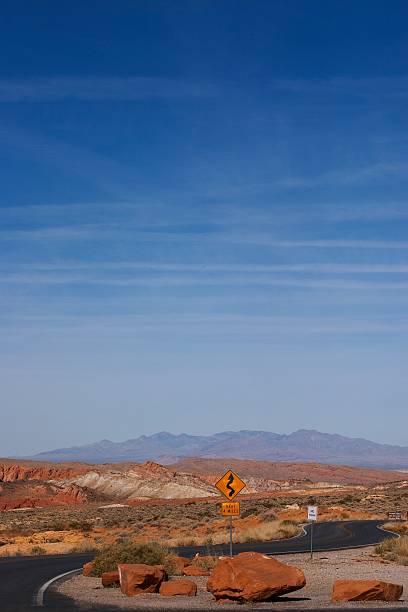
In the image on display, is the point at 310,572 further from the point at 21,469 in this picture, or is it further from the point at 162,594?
the point at 21,469

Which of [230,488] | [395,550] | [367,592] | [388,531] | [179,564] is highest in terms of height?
[230,488]

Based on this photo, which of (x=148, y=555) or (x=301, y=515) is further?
(x=301, y=515)

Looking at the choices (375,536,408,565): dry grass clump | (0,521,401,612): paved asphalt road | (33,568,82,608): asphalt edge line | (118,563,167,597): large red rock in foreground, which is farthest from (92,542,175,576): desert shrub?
(375,536,408,565): dry grass clump

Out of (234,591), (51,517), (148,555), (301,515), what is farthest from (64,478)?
(234,591)

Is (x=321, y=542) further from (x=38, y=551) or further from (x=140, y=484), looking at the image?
(x=140, y=484)

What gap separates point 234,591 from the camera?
53.9 feet

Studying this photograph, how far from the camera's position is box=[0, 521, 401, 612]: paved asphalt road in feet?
54.6

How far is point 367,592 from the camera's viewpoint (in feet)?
53.0

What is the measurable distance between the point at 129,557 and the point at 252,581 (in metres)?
6.99

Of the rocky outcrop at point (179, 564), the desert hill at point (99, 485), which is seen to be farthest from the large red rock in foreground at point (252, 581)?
the desert hill at point (99, 485)

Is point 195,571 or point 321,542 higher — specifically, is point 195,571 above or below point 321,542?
above

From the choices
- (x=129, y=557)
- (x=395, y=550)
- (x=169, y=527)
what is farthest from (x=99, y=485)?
(x=129, y=557)

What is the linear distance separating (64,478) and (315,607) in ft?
329

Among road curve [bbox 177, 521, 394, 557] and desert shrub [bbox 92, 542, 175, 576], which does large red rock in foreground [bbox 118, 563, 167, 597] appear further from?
road curve [bbox 177, 521, 394, 557]
